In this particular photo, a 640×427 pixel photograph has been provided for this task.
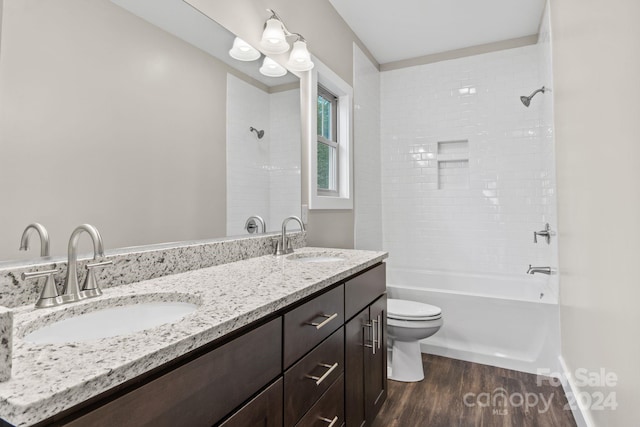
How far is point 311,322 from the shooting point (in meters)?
1.11

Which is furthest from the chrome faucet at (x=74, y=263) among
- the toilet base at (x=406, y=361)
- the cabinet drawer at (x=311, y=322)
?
the toilet base at (x=406, y=361)

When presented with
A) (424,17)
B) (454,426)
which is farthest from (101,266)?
(424,17)

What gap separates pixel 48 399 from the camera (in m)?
0.45

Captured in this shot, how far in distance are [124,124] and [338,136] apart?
1807mm

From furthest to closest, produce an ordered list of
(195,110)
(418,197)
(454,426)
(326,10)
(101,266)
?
(418,197) < (326,10) < (454,426) < (195,110) < (101,266)

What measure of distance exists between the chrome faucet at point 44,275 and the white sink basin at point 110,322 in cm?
7

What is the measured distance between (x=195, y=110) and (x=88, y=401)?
1.15 metres

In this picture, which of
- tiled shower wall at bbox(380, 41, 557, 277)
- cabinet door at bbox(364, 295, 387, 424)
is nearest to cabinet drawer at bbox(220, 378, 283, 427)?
cabinet door at bbox(364, 295, 387, 424)

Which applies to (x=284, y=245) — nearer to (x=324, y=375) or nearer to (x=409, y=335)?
(x=324, y=375)

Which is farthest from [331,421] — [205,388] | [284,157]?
[284,157]

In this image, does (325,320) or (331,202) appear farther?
(331,202)

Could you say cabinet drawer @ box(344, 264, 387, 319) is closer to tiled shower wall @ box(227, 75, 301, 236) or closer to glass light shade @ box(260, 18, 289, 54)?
tiled shower wall @ box(227, 75, 301, 236)

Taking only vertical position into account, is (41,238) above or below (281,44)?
below

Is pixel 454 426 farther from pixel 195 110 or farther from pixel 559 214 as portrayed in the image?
pixel 195 110
